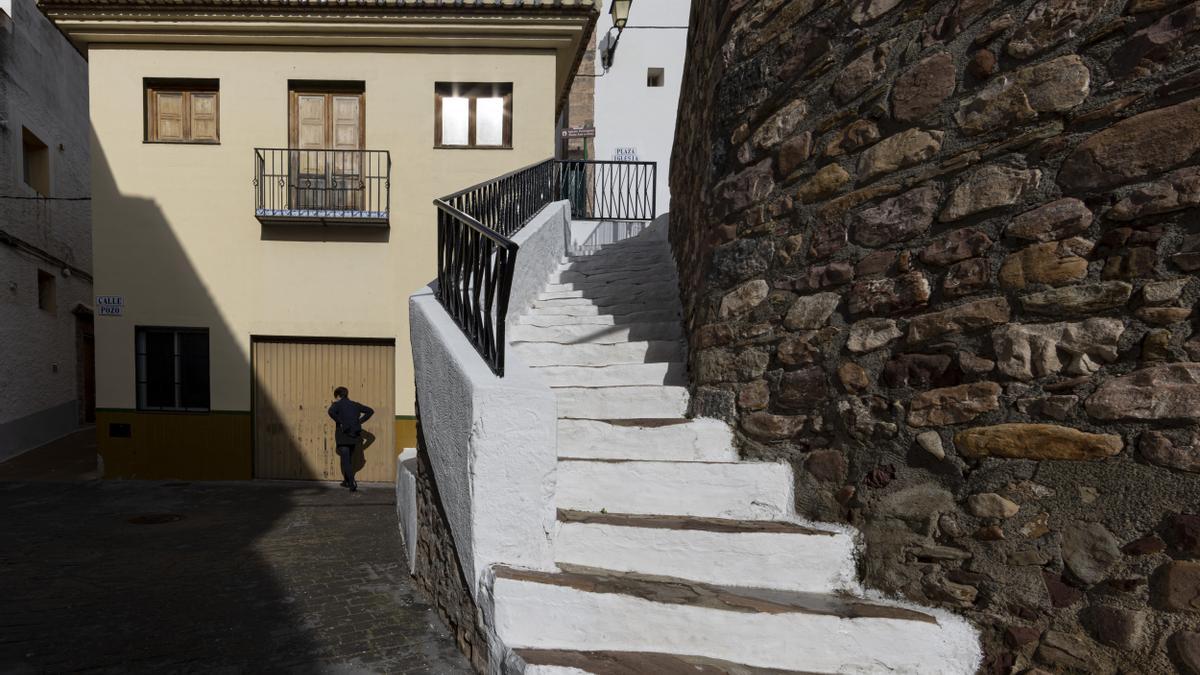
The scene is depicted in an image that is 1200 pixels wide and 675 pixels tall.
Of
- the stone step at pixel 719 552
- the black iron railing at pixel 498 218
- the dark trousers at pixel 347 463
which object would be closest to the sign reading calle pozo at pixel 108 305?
the dark trousers at pixel 347 463

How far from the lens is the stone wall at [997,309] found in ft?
5.58

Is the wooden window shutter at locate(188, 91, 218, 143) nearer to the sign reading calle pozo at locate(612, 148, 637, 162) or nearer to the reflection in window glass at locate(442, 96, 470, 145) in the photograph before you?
the reflection in window glass at locate(442, 96, 470, 145)

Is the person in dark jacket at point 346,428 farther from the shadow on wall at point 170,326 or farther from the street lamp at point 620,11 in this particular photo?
the street lamp at point 620,11

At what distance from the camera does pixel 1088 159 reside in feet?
6.04

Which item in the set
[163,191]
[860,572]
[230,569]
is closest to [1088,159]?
[860,572]

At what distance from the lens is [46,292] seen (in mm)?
10805

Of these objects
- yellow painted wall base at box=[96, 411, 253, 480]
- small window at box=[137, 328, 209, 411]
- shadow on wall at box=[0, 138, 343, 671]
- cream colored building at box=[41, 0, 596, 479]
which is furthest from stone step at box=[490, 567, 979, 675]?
small window at box=[137, 328, 209, 411]

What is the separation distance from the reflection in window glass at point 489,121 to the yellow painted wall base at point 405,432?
3943mm

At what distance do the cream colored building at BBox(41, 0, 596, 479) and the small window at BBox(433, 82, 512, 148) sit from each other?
3.3 inches

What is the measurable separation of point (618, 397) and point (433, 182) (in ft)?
19.6

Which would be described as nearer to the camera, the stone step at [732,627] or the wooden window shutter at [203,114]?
the stone step at [732,627]

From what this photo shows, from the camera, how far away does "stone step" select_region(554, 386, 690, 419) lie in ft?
11.0

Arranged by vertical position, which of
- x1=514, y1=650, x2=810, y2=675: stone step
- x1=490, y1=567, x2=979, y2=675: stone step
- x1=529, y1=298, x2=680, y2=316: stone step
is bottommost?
x1=514, y1=650, x2=810, y2=675: stone step

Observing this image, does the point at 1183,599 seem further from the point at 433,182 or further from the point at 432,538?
the point at 433,182
